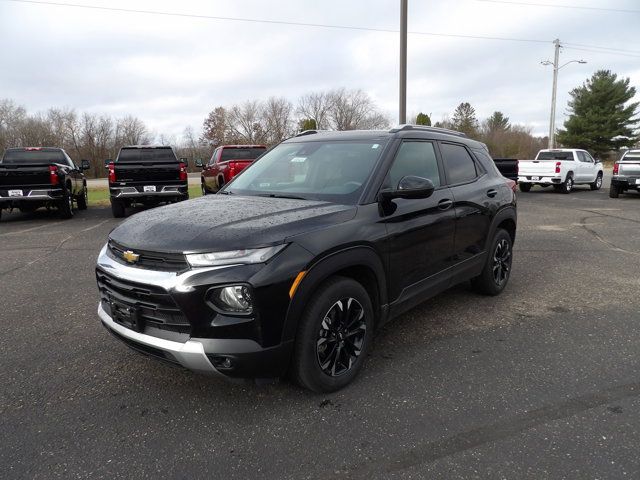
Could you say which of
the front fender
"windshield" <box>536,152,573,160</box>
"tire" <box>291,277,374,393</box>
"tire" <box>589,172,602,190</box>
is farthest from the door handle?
"tire" <box>589,172,602,190</box>

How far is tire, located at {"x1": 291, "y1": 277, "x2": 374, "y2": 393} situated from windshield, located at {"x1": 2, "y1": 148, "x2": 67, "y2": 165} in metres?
13.6

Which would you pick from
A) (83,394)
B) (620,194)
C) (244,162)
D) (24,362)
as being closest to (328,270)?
(83,394)

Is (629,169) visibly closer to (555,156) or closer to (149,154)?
(555,156)

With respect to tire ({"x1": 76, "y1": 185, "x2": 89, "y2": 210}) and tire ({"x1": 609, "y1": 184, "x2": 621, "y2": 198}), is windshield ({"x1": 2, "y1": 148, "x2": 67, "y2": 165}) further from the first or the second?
tire ({"x1": 609, "y1": 184, "x2": 621, "y2": 198})

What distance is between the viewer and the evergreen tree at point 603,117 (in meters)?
52.8

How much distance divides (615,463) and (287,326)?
5.94 ft

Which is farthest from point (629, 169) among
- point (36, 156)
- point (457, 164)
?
point (36, 156)

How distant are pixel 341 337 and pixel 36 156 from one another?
46.9 ft

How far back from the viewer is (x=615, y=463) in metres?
2.27

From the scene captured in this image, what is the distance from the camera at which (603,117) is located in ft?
172

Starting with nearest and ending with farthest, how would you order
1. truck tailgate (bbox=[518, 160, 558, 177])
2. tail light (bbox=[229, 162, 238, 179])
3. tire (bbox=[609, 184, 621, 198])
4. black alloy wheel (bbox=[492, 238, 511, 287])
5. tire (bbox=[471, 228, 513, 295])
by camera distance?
tire (bbox=[471, 228, 513, 295])
black alloy wheel (bbox=[492, 238, 511, 287])
tail light (bbox=[229, 162, 238, 179])
tire (bbox=[609, 184, 621, 198])
truck tailgate (bbox=[518, 160, 558, 177])

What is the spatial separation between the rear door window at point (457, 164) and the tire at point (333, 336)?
1719 millimetres

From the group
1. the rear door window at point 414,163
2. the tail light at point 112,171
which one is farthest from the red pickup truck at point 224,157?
the rear door window at point 414,163

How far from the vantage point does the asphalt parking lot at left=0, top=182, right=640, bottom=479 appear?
90.9 inches
